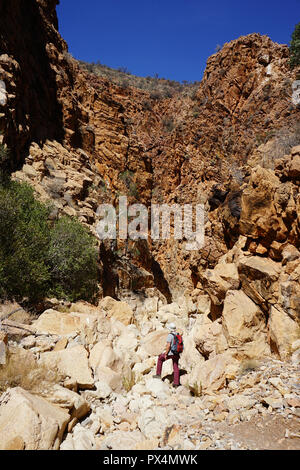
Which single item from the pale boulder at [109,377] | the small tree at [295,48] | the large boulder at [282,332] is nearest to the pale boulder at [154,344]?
the pale boulder at [109,377]

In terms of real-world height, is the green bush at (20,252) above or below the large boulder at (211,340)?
above

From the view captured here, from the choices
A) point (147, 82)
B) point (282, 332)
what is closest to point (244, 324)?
point (282, 332)

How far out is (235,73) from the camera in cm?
1994

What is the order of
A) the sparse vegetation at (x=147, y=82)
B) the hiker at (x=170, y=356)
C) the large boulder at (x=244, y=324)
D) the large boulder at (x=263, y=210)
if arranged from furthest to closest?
the sparse vegetation at (x=147, y=82)
the large boulder at (x=263, y=210)
the hiker at (x=170, y=356)
the large boulder at (x=244, y=324)

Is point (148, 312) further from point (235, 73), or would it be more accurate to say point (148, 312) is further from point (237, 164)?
point (235, 73)

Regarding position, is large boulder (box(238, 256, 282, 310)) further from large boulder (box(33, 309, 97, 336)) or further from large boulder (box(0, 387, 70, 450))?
large boulder (box(0, 387, 70, 450))

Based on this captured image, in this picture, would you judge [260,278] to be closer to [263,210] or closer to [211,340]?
[263,210]

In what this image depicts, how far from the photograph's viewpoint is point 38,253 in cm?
906

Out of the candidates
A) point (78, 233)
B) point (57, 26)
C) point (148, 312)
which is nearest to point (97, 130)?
point (57, 26)

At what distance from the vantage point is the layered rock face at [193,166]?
241 inches

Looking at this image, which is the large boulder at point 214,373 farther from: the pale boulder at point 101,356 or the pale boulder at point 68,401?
the pale boulder at point 68,401

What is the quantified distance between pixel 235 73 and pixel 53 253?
1891 centimetres

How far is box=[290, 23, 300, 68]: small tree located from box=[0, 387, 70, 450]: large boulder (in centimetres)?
2113

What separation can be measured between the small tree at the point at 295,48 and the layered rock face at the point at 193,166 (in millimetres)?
618
